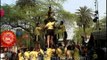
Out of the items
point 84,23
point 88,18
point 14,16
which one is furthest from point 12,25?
point 88,18

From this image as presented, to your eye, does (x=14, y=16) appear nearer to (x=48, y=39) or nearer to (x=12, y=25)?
(x=12, y=25)

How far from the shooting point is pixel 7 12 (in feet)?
175

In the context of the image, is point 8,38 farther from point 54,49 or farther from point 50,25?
point 54,49

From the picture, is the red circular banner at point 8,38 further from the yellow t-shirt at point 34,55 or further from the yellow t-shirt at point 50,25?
the yellow t-shirt at point 50,25

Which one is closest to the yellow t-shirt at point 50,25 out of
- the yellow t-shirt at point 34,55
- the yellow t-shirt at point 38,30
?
the yellow t-shirt at point 38,30

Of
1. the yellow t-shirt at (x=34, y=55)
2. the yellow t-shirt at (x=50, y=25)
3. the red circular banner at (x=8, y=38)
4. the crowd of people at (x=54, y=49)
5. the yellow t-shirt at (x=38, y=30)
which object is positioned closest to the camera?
the crowd of people at (x=54, y=49)

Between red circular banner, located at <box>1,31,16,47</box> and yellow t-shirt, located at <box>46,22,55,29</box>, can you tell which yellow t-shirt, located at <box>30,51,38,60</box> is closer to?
red circular banner, located at <box>1,31,16,47</box>

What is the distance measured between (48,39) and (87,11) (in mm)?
72408

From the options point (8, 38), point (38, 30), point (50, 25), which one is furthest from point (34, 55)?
point (50, 25)

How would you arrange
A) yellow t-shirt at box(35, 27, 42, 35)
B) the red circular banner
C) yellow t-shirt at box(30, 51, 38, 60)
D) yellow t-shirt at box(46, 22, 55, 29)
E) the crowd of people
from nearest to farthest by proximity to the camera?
1. the crowd of people
2. yellow t-shirt at box(46, 22, 55, 29)
3. the red circular banner
4. yellow t-shirt at box(30, 51, 38, 60)
5. yellow t-shirt at box(35, 27, 42, 35)

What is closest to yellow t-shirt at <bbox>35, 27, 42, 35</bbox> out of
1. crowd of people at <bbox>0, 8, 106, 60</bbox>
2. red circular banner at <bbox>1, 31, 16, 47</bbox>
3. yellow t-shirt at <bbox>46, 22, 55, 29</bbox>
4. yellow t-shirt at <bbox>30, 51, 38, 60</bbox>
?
crowd of people at <bbox>0, 8, 106, 60</bbox>

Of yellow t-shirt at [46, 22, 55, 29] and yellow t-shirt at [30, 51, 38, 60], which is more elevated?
yellow t-shirt at [46, 22, 55, 29]

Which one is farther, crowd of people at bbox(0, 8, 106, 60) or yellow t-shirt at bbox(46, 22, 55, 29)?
yellow t-shirt at bbox(46, 22, 55, 29)

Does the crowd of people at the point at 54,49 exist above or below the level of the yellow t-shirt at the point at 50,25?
below
